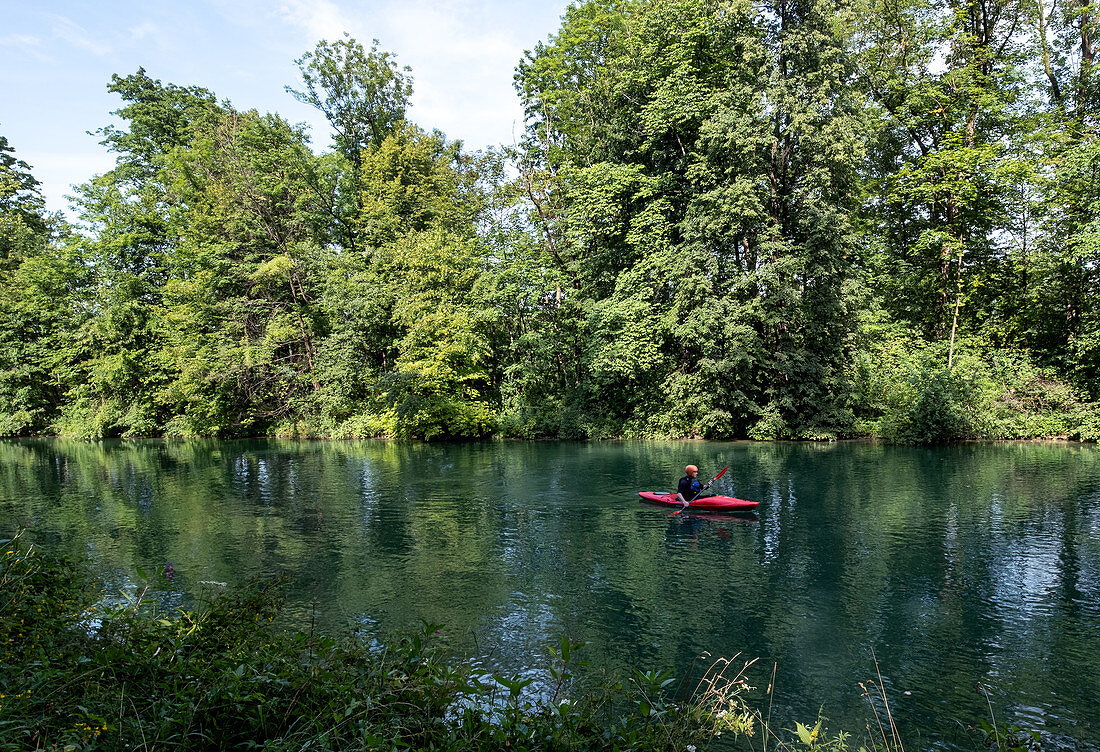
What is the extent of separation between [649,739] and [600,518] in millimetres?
10014

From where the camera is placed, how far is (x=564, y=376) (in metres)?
32.5

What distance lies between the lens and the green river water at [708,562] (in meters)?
6.53

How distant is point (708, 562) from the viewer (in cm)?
1032

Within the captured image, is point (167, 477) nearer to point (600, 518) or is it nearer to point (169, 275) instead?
point (600, 518)

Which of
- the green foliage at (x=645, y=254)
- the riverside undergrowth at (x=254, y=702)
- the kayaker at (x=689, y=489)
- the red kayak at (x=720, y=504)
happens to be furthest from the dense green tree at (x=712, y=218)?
the riverside undergrowth at (x=254, y=702)

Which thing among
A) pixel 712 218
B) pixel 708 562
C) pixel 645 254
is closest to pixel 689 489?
pixel 708 562

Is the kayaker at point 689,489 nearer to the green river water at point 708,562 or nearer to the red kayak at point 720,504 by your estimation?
the red kayak at point 720,504

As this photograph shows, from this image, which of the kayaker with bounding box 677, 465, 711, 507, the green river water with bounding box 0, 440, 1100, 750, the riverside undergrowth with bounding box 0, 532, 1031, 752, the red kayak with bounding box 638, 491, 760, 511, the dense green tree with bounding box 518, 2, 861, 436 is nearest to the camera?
the riverside undergrowth with bounding box 0, 532, 1031, 752

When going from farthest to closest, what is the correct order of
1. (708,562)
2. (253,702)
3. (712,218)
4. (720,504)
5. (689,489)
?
1. (712,218)
2. (689,489)
3. (720,504)
4. (708,562)
5. (253,702)

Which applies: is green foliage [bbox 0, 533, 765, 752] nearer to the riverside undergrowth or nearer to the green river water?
the riverside undergrowth

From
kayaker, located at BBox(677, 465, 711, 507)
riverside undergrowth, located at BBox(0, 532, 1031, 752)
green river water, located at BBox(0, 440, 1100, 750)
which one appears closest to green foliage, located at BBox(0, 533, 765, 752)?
riverside undergrowth, located at BBox(0, 532, 1031, 752)

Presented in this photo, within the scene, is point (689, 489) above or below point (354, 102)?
below

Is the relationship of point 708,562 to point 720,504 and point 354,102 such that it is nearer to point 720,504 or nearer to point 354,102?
point 720,504

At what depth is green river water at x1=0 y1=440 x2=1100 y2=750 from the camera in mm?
6527
